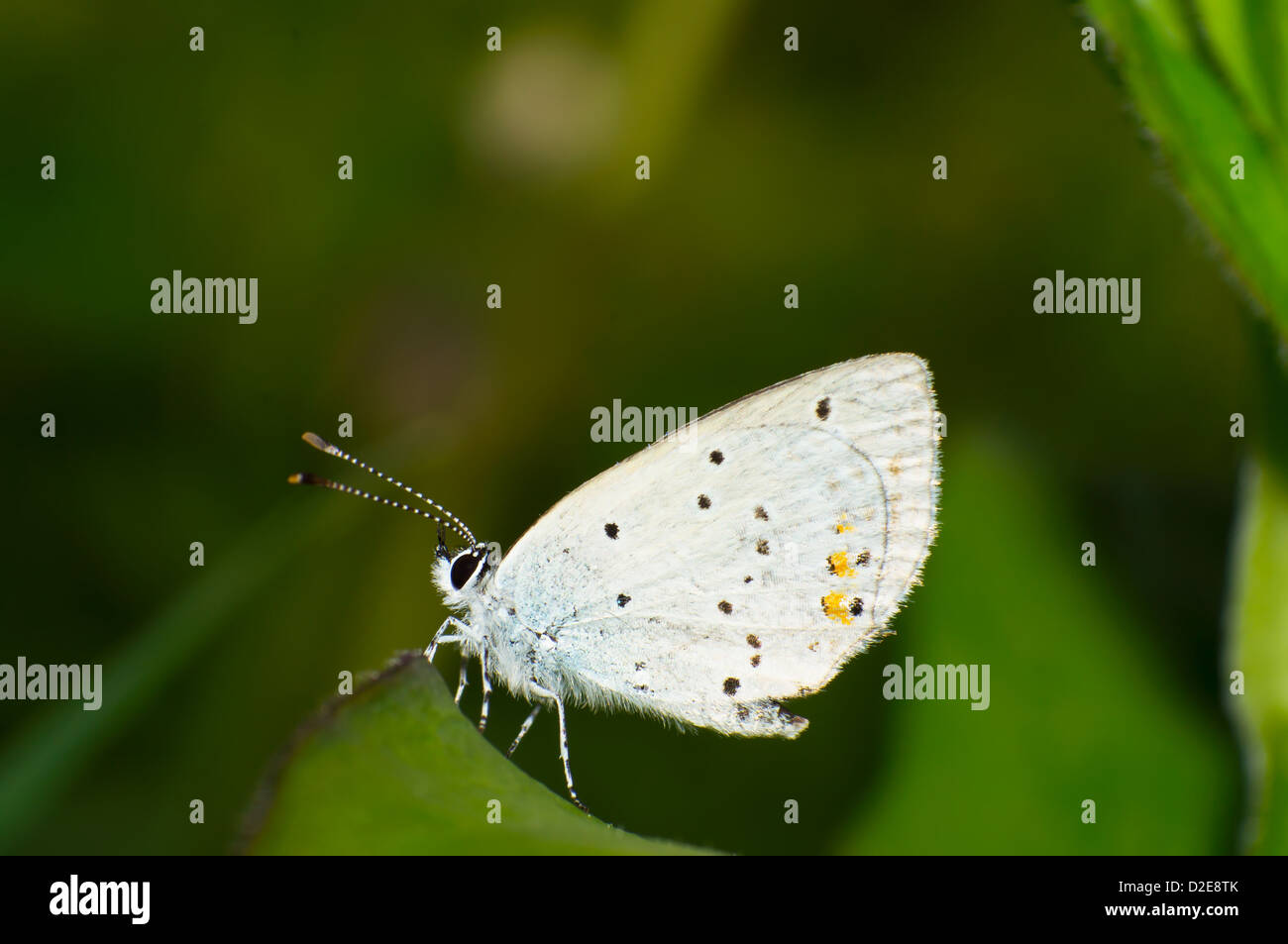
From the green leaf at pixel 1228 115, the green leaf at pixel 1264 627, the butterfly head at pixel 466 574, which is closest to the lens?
the green leaf at pixel 1228 115

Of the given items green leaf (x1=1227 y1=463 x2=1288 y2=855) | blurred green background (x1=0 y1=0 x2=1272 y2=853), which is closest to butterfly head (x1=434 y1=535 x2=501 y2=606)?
blurred green background (x1=0 y1=0 x2=1272 y2=853)

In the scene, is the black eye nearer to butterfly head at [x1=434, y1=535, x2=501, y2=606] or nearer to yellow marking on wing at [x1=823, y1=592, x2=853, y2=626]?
butterfly head at [x1=434, y1=535, x2=501, y2=606]

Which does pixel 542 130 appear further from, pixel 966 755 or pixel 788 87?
pixel 966 755

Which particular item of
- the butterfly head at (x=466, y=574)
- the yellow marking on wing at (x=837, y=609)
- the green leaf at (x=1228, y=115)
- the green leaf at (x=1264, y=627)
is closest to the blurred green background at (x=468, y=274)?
the butterfly head at (x=466, y=574)

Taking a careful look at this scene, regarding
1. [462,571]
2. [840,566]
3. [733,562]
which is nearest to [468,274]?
[462,571]

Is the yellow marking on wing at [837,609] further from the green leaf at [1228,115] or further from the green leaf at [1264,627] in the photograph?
the green leaf at [1228,115]

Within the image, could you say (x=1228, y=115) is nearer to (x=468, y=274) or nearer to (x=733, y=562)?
(x=733, y=562)

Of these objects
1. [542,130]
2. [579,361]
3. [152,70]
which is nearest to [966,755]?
[579,361]
